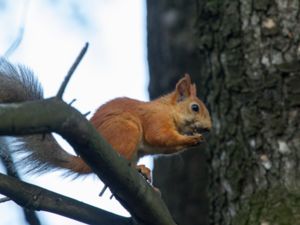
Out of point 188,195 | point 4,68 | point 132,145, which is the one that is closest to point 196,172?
point 188,195

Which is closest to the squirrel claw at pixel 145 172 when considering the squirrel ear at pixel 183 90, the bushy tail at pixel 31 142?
the bushy tail at pixel 31 142

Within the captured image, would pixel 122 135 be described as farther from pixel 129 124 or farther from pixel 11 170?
pixel 11 170

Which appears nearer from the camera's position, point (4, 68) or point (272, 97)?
point (4, 68)

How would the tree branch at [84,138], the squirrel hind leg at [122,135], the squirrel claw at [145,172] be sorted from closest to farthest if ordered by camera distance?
the tree branch at [84,138] < the squirrel claw at [145,172] < the squirrel hind leg at [122,135]

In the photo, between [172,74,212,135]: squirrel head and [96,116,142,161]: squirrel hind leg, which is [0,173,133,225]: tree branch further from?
[172,74,212,135]: squirrel head

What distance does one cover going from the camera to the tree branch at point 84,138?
1891mm

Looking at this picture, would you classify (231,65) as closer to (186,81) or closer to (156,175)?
(186,81)

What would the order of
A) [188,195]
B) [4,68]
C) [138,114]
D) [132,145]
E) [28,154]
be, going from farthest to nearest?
[188,195] < [138,114] < [132,145] < [28,154] < [4,68]

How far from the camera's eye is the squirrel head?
3189 millimetres

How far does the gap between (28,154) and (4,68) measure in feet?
1.12

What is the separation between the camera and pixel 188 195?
4.39 metres

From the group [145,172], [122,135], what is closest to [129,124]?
[122,135]

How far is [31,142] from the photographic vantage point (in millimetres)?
2729

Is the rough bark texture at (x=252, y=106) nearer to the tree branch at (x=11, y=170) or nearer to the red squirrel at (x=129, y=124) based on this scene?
the red squirrel at (x=129, y=124)
